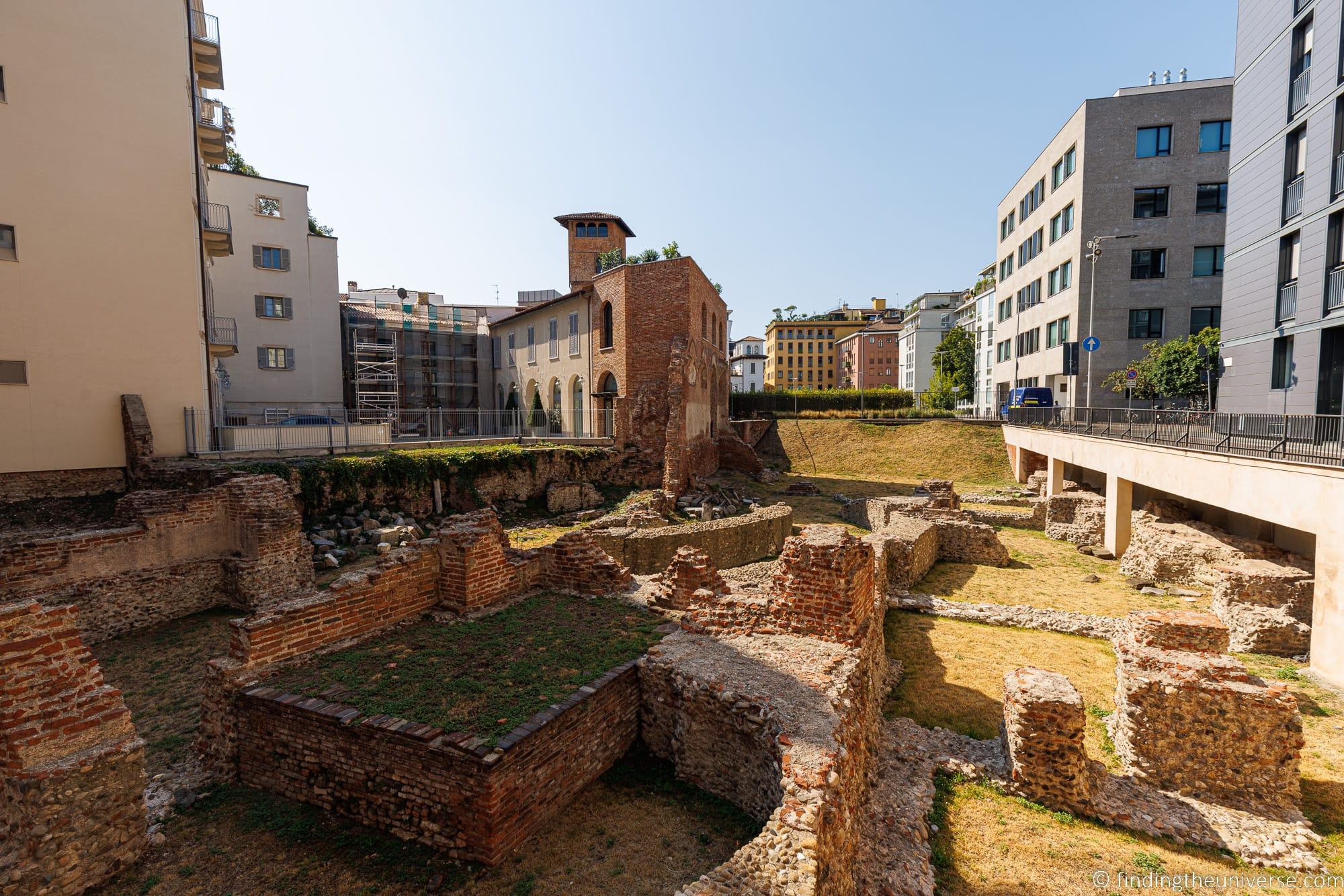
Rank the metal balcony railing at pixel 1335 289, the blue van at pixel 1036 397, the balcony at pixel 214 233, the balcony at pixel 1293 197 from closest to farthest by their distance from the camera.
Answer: the metal balcony railing at pixel 1335 289, the balcony at pixel 1293 197, the balcony at pixel 214 233, the blue van at pixel 1036 397

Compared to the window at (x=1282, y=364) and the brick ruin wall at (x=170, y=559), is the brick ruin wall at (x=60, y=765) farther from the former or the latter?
the window at (x=1282, y=364)

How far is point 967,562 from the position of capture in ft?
57.8

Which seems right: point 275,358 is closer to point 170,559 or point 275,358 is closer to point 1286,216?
point 170,559

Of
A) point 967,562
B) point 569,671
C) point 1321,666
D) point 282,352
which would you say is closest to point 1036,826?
point 569,671

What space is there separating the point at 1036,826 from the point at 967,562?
12191 mm

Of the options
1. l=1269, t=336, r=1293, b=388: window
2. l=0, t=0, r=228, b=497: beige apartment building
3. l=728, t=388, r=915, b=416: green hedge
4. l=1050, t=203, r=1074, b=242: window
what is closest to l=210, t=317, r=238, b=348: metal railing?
l=0, t=0, r=228, b=497: beige apartment building

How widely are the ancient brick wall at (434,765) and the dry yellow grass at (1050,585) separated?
1108 cm

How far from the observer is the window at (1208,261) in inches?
1180

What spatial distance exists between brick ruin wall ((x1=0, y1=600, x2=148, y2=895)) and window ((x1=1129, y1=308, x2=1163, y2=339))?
40.4 m

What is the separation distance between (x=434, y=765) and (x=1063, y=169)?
4300 cm

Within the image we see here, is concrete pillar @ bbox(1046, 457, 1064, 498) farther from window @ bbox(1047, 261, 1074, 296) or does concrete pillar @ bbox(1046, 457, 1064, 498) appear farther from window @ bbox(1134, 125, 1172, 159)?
window @ bbox(1134, 125, 1172, 159)

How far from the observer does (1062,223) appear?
113ft

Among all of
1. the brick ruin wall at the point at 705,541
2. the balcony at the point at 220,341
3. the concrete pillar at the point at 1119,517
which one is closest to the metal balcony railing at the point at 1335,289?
the concrete pillar at the point at 1119,517

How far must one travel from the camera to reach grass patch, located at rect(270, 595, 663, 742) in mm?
6141
